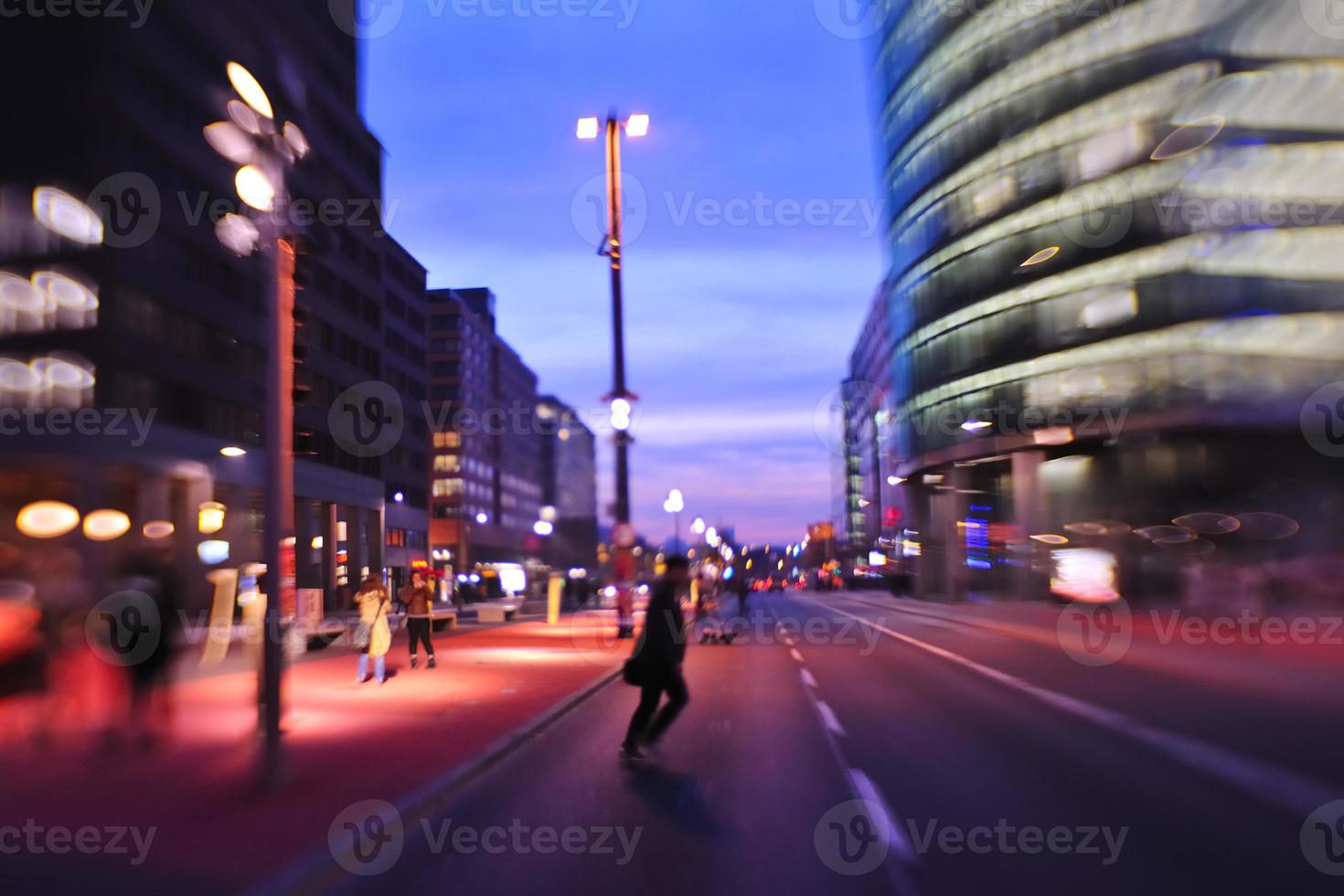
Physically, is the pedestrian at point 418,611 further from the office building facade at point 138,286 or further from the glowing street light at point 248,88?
the glowing street light at point 248,88

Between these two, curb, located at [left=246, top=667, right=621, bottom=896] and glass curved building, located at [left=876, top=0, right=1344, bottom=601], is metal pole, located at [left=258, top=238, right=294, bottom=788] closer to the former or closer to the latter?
curb, located at [left=246, top=667, right=621, bottom=896]

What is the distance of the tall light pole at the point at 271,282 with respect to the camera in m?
8.76

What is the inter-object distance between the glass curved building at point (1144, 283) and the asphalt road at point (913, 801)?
73.5ft

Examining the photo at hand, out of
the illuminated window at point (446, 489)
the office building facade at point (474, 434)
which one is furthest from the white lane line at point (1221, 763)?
the illuminated window at point (446, 489)

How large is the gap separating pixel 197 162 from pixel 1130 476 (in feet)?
130

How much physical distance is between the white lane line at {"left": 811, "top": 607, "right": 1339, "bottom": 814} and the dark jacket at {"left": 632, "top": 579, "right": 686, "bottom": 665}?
4.77 meters

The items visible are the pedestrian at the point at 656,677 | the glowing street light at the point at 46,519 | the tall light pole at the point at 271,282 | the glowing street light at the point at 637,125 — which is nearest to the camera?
the tall light pole at the point at 271,282

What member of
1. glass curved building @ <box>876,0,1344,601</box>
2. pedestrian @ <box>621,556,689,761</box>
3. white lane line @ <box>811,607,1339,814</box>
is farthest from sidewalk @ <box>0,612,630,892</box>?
glass curved building @ <box>876,0,1344,601</box>

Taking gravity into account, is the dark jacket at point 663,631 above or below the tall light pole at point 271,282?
below

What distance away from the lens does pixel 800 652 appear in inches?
920

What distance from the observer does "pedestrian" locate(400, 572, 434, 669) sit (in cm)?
1903

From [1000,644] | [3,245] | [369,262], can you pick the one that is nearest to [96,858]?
[1000,644]

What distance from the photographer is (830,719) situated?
12930 mm

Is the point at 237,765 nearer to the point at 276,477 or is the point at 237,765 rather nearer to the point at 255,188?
the point at 276,477
